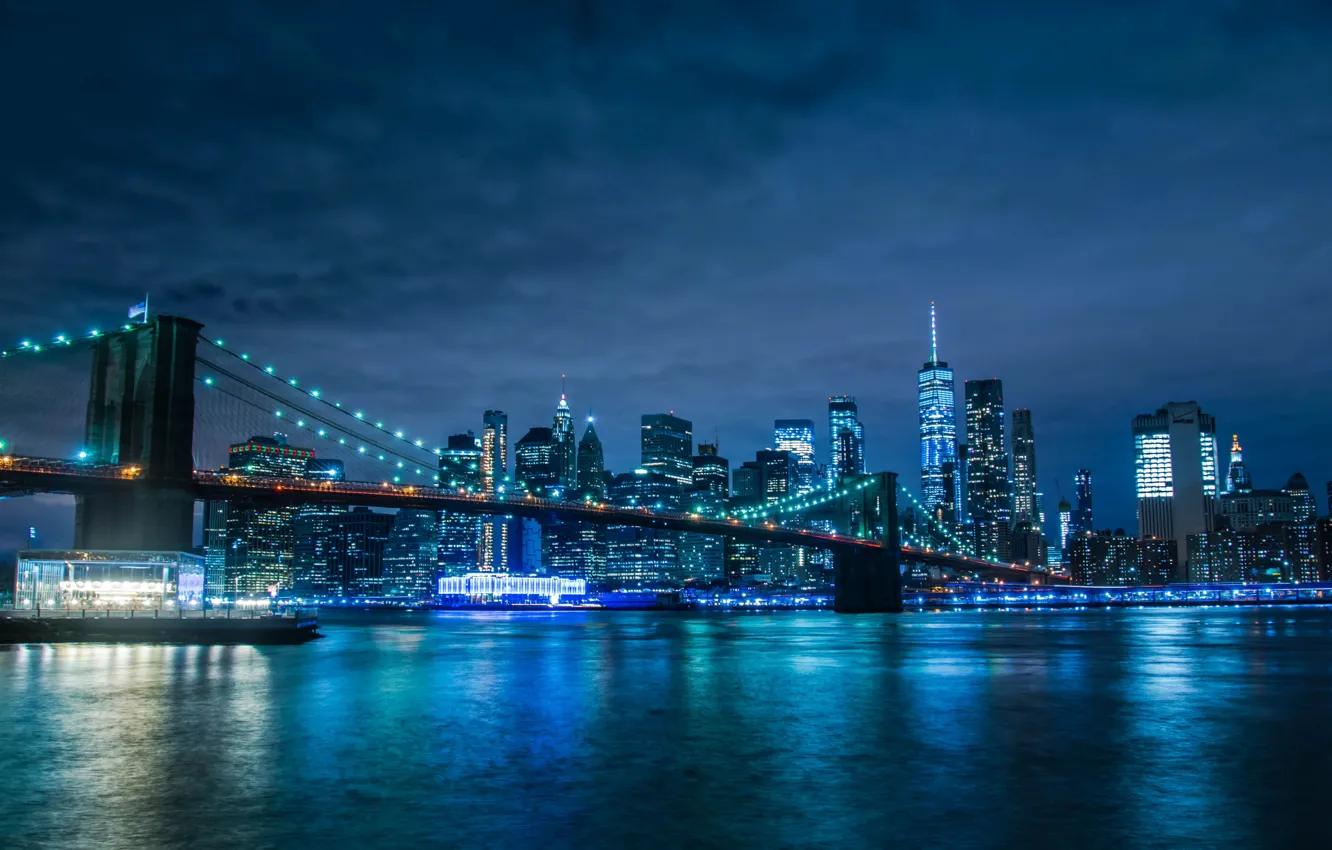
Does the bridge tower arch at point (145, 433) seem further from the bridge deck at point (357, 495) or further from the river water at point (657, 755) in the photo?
the river water at point (657, 755)

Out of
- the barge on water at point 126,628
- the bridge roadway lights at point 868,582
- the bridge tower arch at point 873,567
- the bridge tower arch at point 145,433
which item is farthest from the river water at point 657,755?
the bridge roadway lights at point 868,582

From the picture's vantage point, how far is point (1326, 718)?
953 inches

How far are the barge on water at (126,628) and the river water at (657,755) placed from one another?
8.52m

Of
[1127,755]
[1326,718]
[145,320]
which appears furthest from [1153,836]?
[145,320]

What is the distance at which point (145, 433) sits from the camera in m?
54.3

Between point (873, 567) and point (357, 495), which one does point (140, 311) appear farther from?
point (873, 567)

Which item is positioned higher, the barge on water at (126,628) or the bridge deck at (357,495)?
the bridge deck at (357,495)

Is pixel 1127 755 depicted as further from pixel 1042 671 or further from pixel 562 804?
pixel 1042 671

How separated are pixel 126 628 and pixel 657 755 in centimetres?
3650

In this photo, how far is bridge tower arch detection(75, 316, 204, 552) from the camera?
53.2 meters

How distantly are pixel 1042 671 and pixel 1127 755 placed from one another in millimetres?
19091

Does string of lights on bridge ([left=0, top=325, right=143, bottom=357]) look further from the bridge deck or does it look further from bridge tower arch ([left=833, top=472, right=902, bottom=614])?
bridge tower arch ([left=833, top=472, right=902, bottom=614])

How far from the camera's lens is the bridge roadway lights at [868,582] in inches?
4008

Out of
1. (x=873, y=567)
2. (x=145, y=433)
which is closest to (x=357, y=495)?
(x=145, y=433)
